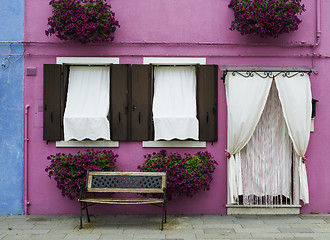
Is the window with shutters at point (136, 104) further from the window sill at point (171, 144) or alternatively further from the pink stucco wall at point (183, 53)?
the pink stucco wall at point (183, 53)

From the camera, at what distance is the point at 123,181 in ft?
22.6

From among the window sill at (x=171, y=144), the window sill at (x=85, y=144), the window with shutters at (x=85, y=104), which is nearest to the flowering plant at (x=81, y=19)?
the window with shutters at (x=85, y=104)

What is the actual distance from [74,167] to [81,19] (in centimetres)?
261

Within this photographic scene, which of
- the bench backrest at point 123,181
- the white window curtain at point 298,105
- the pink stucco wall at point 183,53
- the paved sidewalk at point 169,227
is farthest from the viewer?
the pink stucco wall at point 183,53

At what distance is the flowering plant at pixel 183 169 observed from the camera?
6.88m

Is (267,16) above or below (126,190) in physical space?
above

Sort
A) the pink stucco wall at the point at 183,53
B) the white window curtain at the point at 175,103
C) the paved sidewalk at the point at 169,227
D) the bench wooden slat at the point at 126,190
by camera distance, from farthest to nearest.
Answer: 1. the pink stucco wall at the point at 183,53
2. the white window curtain at the point at 175,103
3. the bench wooden slat at the point at 126,190
4. the paved sidewalk at the point at 169,227

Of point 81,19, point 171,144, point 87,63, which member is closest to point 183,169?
point 171,144

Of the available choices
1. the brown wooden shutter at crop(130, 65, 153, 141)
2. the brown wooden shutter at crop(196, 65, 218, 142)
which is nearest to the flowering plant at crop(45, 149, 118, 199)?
the brown wooden shutter at crop(130, 65, 153, 141)

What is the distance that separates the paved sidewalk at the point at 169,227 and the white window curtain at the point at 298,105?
0.84 meters

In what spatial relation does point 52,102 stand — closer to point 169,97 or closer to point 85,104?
point 85,104

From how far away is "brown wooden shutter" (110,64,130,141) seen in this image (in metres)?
7.44

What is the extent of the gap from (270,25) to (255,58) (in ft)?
2.34

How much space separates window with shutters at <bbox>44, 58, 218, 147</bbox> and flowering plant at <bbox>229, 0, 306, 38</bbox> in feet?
3.27
